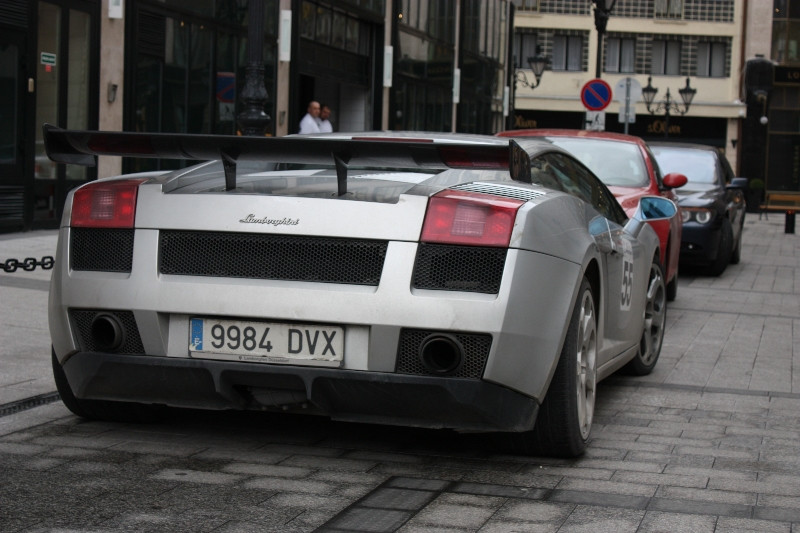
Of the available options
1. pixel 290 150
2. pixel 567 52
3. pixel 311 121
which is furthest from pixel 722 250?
pixel 567 52

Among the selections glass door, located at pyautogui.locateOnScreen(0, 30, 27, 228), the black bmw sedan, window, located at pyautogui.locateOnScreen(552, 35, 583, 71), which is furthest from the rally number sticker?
window, located at pyautogui.locateOnScreen(552, 35, 583, 71)

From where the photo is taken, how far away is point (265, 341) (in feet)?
14.9

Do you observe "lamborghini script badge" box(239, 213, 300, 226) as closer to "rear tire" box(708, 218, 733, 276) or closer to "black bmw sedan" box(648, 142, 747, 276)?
"black bmw sedan" box(648, 142, 747, 276)

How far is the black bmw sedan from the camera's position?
14.9 metres

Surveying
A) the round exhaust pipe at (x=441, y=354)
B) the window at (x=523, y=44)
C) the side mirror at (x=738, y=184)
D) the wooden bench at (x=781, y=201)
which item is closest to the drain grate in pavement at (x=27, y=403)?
the round exhaust pipe at (x=441, y=354)

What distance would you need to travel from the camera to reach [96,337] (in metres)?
4.75

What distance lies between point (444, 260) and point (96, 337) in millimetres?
1306

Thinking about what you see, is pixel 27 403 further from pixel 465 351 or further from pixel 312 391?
pixel 465 351

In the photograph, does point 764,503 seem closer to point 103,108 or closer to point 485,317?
point 485,317

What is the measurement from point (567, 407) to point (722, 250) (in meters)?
10.8

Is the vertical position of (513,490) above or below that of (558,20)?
below

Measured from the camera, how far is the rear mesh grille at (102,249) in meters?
4.72

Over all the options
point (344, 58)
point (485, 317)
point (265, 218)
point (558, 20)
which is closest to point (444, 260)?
point (485, 317)

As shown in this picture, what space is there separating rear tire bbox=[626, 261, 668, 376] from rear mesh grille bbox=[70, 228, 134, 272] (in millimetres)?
3229
